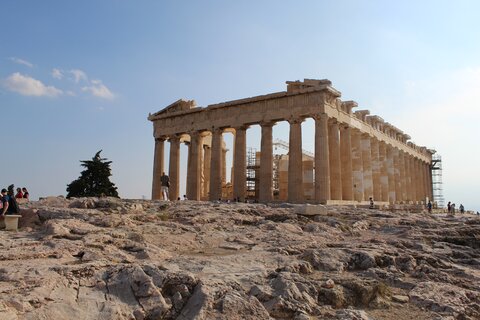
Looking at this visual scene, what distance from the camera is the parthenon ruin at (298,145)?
28.5 meters

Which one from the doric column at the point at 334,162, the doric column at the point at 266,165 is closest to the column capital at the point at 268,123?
the doric column at the point at 266,165

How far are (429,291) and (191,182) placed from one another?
29607 millimetres

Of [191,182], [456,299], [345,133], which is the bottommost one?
[456,299]

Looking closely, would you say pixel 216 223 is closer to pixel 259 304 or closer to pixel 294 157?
pixel 259 304

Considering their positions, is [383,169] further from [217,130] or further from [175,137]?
[175,137]

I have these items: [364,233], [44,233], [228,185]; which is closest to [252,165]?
[228,185]

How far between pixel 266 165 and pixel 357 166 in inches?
310

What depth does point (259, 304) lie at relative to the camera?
4980mm

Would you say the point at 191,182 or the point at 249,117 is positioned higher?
the point at 249,117

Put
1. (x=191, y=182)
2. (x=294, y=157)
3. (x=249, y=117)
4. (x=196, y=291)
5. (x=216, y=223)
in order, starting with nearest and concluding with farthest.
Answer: (x=196, y=291) → (x=216, y=223) → (x=294, y=157) → (x=249, y=117) → (x=191, y=182)

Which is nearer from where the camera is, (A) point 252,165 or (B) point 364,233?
(B) point 364,233

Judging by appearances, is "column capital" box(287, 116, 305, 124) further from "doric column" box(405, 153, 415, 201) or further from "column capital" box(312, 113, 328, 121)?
"doric column" box(405, 153, 415, 201)

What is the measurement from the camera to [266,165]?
99.1ft

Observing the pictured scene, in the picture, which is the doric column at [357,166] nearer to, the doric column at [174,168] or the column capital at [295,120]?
the column capital at [295,120]
